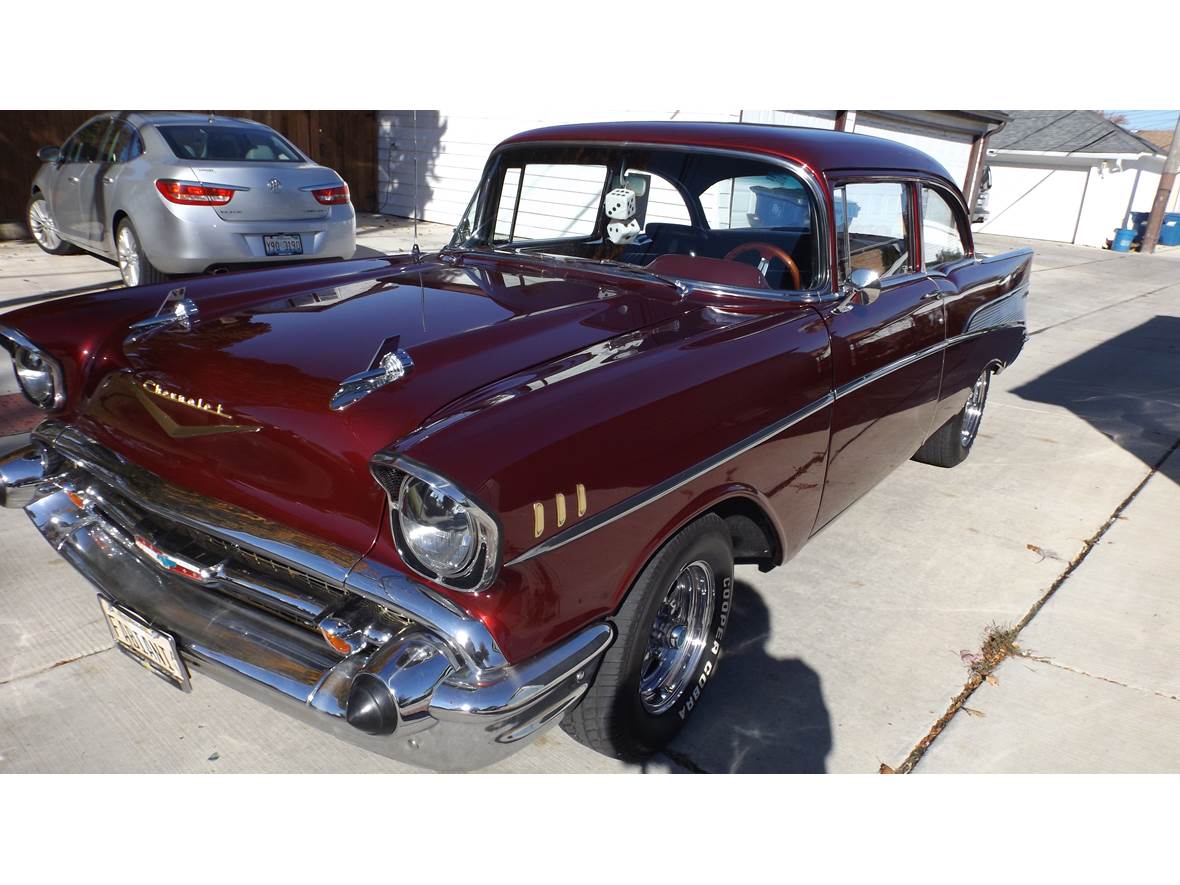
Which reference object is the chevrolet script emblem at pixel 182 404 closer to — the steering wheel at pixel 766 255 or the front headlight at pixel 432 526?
the front headlight at pixel 432 526

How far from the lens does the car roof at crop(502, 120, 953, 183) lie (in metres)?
3.16

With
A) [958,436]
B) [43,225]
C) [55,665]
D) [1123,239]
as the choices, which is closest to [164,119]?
[43,225]

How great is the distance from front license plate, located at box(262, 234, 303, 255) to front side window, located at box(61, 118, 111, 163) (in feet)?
7.68

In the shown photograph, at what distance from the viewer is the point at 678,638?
2660mm

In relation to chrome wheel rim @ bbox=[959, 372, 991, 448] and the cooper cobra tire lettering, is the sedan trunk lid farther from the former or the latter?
the cooper cobra tire lettering

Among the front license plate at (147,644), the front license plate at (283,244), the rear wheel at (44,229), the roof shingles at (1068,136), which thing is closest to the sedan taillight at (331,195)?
the front license plate at (283,244)

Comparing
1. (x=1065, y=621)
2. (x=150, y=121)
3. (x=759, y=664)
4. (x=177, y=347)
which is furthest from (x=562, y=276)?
(x=150, y=121)

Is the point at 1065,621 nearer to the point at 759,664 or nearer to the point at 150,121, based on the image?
the point at 759,664

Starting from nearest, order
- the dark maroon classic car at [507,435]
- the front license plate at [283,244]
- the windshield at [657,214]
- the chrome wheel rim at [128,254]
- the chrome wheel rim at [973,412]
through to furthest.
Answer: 1. the dark maroon classic car at [507,435]
2. the windshield at [657,214]
3. the chrome wheel rim at [973,412]
4. the front license plate at [283,244]
5. the chrome wheel rim at [128,254]

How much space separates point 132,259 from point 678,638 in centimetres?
671

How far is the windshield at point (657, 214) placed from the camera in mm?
3125

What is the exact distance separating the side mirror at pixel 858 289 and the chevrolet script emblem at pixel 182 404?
202 cm

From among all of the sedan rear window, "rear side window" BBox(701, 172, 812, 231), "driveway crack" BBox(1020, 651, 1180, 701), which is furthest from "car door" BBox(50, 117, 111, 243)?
"driveway crack" BBox(1020, 651, 1180, 701)
